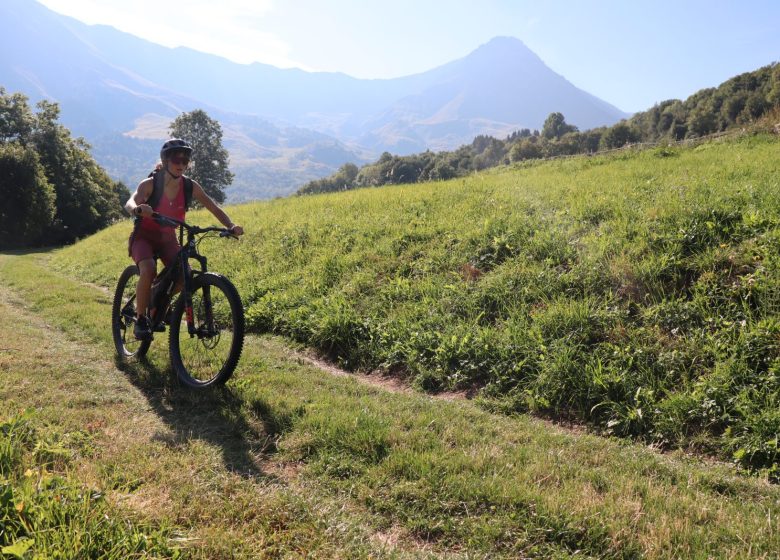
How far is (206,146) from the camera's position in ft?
253

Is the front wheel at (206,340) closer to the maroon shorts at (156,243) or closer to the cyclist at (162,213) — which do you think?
the cyclist at (162,213)

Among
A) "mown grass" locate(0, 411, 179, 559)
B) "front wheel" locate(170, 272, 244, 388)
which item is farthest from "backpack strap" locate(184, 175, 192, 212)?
"mown grass" locate(0, 411, 179, 559)

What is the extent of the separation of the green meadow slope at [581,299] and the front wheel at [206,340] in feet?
6.83

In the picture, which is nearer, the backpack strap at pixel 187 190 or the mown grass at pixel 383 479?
the mown grass at pixel 383 479

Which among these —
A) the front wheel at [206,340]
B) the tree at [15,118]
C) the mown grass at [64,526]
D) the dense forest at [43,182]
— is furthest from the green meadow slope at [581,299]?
the tree at [15,118]

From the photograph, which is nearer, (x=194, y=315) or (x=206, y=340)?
(x=194, y=315)

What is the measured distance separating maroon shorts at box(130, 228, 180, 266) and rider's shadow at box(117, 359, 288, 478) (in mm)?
1490

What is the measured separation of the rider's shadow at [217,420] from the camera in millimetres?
3623

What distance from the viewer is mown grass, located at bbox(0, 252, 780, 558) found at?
263cm

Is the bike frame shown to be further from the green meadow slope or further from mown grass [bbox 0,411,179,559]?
mown grass [bbox 0,411,179,559]

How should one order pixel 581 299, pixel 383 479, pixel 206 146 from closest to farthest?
pixel 383 479 < pixel 581 299 < pixel 206 146

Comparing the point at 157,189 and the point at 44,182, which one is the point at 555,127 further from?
the point at 157,189

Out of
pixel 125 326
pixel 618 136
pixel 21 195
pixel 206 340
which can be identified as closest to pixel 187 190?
pixel 206 340

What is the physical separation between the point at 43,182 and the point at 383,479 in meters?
46.6
